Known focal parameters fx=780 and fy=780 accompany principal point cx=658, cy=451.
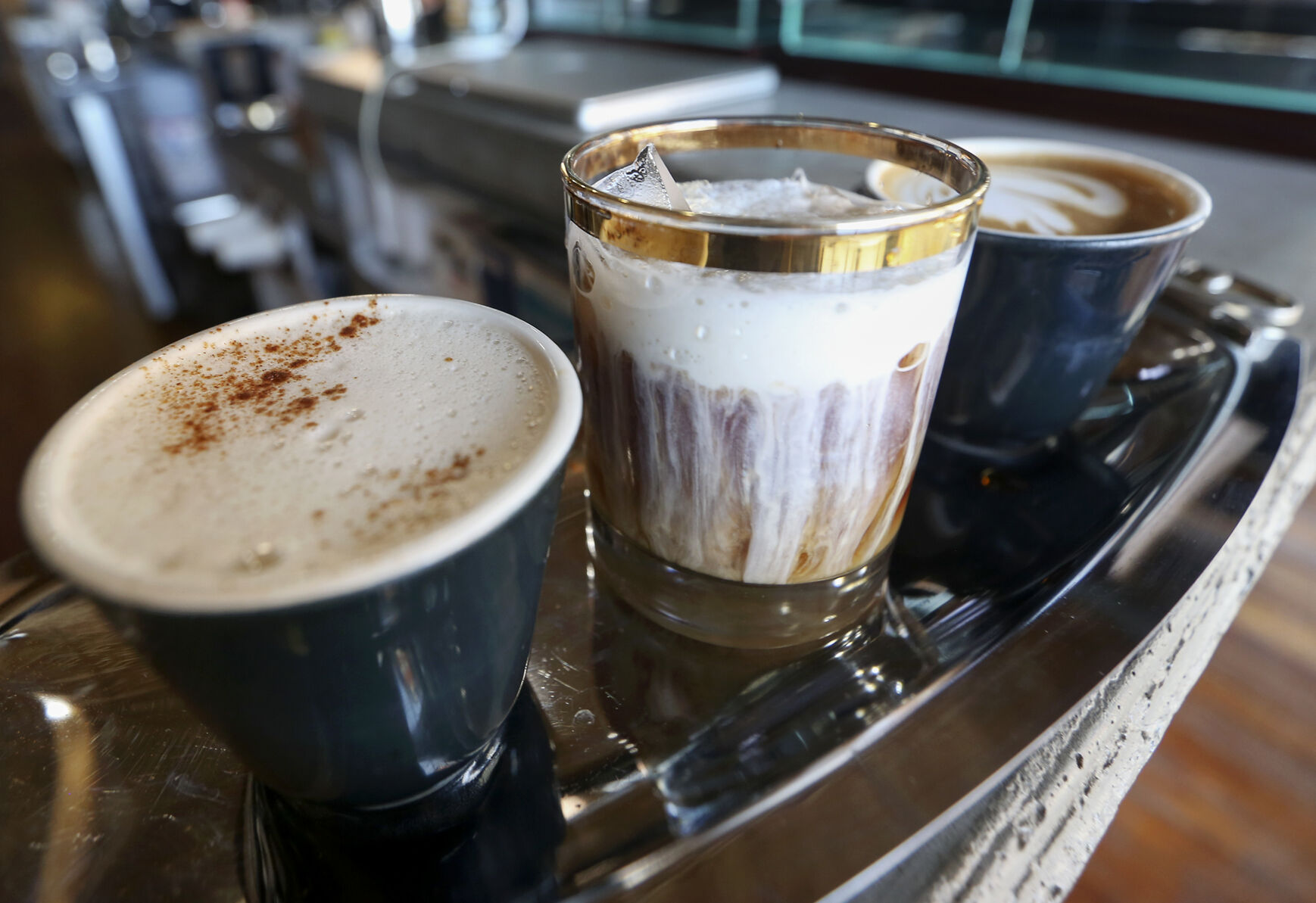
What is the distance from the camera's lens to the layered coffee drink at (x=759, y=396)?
261 mm

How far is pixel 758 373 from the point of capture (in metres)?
0.27

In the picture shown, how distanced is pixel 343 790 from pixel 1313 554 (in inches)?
52.2

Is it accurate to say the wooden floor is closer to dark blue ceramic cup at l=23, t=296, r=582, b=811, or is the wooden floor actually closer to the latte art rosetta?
dark blue ceramic cup at l=23, t=296, r=582, b=811

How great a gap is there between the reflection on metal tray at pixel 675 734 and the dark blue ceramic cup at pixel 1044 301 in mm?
47

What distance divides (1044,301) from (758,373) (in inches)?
7.9

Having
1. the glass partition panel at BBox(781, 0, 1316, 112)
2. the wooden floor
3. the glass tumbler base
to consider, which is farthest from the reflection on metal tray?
the glass partition panel at BBox(781, 0, 1316, 112)

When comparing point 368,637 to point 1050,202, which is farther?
point 1050,202

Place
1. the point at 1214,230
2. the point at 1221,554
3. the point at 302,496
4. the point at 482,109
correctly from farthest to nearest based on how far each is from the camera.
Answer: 1. the point at 482,109
2. the point at 1214,230
3. the point at 1221,554
4. the point at 302,496

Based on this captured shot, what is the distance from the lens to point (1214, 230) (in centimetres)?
71

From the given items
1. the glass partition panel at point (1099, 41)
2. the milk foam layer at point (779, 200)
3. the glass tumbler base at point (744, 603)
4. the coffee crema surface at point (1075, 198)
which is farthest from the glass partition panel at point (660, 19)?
the glass tumbler base at point (744, 603)

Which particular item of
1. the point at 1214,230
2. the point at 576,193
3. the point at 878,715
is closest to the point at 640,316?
the point at 576,193

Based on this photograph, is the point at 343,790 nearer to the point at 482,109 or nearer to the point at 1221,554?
the point at 1221,554

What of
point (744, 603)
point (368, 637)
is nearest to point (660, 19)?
point (744, 603)

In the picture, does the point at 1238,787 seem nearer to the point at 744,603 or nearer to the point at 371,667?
the point at 744,603
